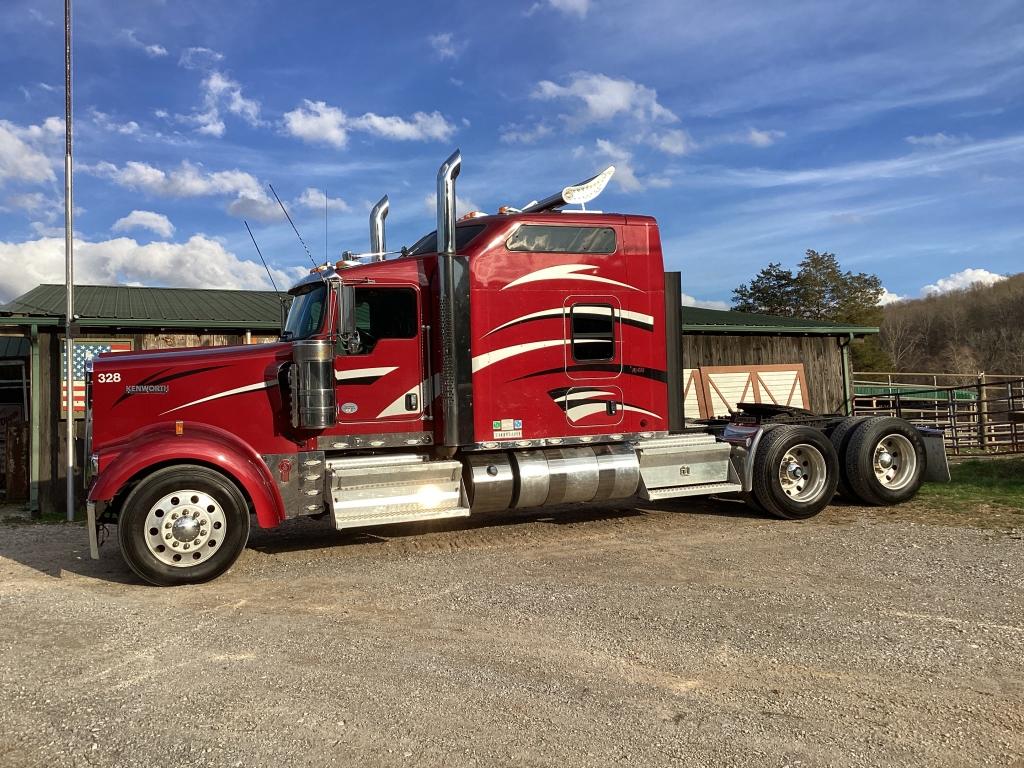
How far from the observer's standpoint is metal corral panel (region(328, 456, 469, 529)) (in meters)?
6.76

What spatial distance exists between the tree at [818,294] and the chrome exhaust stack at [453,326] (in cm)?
4193

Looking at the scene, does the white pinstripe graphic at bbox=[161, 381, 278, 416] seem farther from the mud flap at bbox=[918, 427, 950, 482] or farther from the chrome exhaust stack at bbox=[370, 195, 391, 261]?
the mud flap at bbox=[918, 427, 950, 482]

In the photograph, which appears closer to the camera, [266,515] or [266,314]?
[266,515]

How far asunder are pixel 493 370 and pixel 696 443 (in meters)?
2.47

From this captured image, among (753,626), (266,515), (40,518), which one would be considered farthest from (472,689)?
(40,518)

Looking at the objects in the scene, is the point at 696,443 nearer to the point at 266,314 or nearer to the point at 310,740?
the point at 310,740

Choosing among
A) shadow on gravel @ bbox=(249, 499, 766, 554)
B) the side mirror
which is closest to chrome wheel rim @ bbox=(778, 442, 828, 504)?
shadow on gravel @ bbox=(249, 499, 766, 554)

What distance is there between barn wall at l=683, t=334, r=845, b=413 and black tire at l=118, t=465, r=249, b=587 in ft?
33.5

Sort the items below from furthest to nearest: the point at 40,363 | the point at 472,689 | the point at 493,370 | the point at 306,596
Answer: the point at 40,363
the point at 493,370
the point at 306,596
the point at 472,689

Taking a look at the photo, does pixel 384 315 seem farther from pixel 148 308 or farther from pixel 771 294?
pixel 771 294

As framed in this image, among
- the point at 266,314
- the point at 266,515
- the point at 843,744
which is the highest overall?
the point at 266,314

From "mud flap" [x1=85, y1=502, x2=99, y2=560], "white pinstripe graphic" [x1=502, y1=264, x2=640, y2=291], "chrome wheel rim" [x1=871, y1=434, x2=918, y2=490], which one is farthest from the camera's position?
"chrome wheel rim" [x1=871, y1=434, x2=918, y2=490]

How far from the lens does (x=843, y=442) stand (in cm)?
905

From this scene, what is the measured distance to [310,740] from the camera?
10.9 ft
